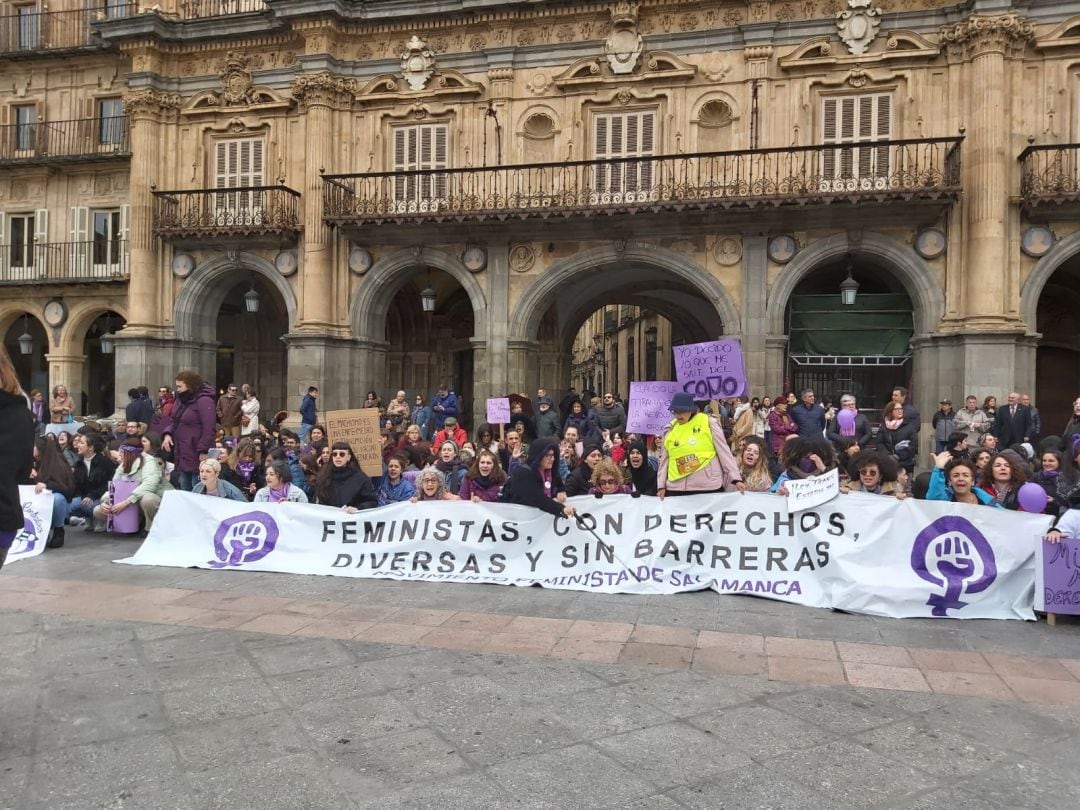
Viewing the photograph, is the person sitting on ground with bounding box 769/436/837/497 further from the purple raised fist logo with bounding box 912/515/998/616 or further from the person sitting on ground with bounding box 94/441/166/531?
the person sitting on ground with bounding box 94/441/166/531

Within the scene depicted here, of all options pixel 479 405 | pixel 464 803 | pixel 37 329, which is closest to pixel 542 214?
pixel 479 405

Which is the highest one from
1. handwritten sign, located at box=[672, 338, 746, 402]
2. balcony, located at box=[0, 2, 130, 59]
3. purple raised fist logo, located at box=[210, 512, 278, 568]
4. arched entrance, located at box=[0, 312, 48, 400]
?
balcony, located at box=[0, 2, 130, 59]

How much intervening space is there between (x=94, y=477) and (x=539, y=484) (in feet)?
21.9

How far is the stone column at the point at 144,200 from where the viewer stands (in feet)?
68.3

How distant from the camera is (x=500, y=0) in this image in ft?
61.8

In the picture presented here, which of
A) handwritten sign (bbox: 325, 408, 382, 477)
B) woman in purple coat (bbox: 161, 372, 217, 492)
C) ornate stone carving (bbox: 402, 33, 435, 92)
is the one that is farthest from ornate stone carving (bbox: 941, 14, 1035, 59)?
woman in purple coat (bbox: 161, 372, 217, 492)

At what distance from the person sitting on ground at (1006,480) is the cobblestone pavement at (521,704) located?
1.21 m

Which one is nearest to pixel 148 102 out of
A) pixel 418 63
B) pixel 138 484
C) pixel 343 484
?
pixel 418 63

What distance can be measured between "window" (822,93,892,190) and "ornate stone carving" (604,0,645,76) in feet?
14.3

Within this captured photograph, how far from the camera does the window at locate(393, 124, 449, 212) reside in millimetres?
19219

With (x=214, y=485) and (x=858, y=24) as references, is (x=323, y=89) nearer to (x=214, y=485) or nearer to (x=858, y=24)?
(x=858, y=24)

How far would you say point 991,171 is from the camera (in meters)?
16.4

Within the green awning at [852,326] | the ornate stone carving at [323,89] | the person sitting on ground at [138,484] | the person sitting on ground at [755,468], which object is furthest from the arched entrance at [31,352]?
the person sitting on ground at [755,468]

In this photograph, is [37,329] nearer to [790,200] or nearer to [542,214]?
[542,214]
